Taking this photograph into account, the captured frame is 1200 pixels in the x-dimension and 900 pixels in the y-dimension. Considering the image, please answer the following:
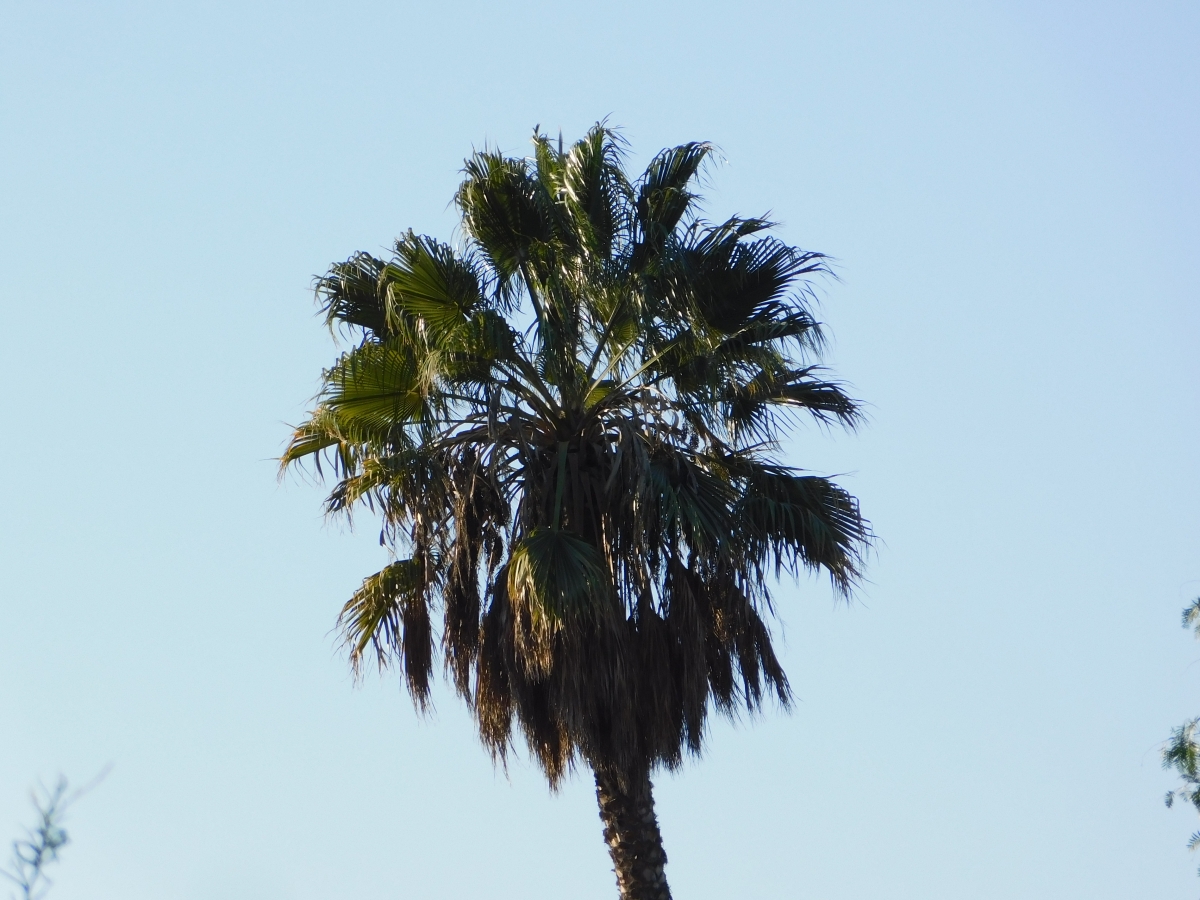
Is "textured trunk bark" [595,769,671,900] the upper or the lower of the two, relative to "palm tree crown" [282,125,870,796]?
lower

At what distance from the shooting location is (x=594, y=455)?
44.1ft

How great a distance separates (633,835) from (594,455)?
10.0 feet

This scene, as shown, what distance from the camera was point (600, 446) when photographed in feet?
44.3

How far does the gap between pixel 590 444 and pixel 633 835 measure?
3.17 meters

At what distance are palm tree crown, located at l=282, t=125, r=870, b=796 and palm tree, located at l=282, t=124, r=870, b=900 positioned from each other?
0.02 meters

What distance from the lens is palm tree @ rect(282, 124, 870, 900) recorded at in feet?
40.4

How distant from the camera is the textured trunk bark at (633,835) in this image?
12.3 metres

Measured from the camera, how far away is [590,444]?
13.5 meters

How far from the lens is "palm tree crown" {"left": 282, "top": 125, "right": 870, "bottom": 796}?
12367 millimetres

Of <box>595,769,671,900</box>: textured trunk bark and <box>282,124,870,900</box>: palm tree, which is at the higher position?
<box>282,124,870,900</box>: palm tree

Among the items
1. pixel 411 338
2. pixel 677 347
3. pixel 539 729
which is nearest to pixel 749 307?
pixel 677 347

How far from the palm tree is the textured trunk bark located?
0.02 meters

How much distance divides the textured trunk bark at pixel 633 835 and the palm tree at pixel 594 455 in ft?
0.06

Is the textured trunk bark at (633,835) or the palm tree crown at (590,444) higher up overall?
the palm tree crown at (590,444)
